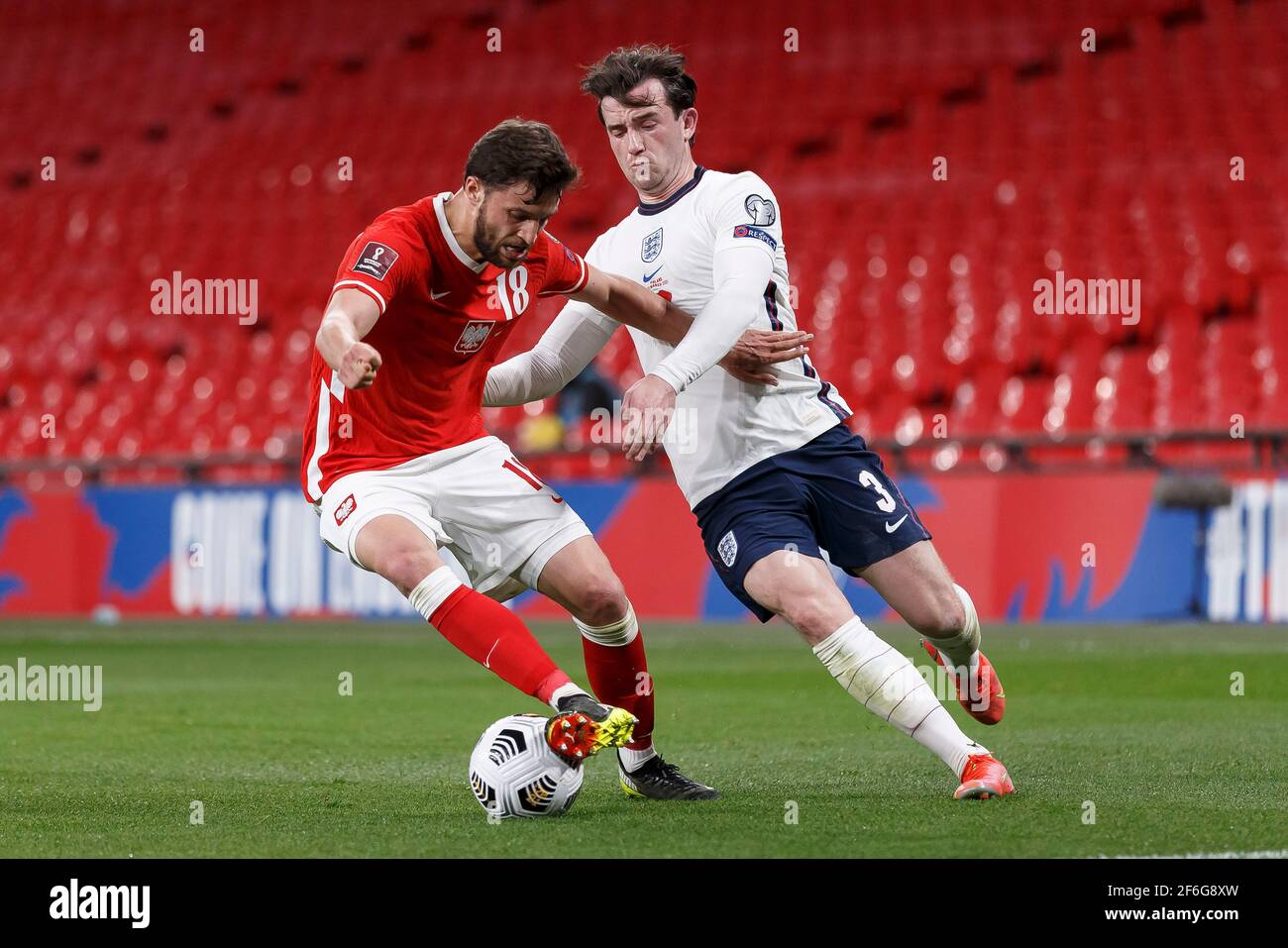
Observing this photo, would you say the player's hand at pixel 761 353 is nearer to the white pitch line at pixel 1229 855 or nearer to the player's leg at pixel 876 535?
the player's leg at pixel 876 535

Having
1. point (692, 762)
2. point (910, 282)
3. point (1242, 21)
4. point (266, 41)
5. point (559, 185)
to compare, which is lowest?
point (692, 762)

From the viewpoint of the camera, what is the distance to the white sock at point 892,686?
4.76m

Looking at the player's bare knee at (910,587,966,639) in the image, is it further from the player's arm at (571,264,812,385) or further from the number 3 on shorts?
the player's arm at (571,264,812,385)

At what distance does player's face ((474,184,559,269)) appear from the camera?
15.5 ft

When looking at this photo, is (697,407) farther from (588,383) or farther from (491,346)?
(588,383)

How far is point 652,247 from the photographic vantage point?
17.7 ft

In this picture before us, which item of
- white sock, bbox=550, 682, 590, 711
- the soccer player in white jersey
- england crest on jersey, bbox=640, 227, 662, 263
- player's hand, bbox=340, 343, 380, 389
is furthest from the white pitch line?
england crest on jersey, bbox=640, 227, 662, 263

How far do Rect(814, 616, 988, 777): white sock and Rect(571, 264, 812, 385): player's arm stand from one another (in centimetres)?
84

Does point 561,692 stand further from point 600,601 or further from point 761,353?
point 761,353

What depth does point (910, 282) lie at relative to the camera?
15266 mm

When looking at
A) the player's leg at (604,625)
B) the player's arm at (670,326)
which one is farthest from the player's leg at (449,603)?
the player's arm at (670,326)

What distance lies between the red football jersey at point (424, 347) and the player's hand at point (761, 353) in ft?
1.72
